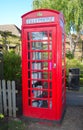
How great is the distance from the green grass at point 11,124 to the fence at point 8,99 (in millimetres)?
340

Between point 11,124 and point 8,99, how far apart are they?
0.79 m

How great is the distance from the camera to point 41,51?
209 inches

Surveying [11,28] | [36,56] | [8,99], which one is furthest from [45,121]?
[11,28]

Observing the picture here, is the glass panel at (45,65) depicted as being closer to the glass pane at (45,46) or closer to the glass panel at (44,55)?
the glass panel at (44,55)

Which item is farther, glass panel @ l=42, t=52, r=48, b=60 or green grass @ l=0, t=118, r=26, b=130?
glass panel @ l=42, t=52, r=48, b=60

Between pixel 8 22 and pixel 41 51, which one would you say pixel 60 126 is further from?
pixel 8 22

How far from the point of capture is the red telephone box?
5094 millimetres

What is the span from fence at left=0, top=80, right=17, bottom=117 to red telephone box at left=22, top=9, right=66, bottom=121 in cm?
32

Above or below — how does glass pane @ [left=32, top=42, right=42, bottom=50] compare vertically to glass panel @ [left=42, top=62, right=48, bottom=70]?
above

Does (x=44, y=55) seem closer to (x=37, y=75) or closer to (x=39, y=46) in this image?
(x=39, y=46)

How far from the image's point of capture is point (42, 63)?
5453 mm

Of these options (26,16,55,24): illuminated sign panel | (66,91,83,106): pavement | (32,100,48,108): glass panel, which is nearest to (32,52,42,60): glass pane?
(26,16,55,24): illuminated sign panel

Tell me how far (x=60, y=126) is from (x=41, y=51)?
1.92m

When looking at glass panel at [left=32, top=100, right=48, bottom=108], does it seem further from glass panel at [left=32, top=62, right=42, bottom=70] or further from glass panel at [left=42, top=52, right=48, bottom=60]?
glass panel at [left=42, top=52, right=48, bottom=60]
